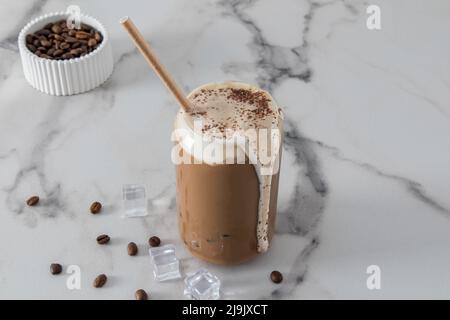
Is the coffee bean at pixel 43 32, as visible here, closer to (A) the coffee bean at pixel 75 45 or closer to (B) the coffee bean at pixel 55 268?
(A) the coffee bean at pixel 75 45

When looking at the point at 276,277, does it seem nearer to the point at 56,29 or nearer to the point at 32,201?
the point at 32,201

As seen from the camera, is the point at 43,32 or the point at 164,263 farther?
the point at 43,32

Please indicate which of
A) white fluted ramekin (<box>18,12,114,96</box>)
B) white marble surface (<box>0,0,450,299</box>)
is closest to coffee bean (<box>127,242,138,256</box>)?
white marble surface (<box>0,0,450,299</box>)

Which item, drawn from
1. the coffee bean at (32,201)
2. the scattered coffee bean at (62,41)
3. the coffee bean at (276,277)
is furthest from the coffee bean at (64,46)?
the coffee bean at (276,277)

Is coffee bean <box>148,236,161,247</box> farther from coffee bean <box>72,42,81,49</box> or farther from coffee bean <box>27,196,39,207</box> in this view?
coffee bean <box>72,42,81,49</box>

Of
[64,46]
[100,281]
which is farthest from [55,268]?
[64,46]
